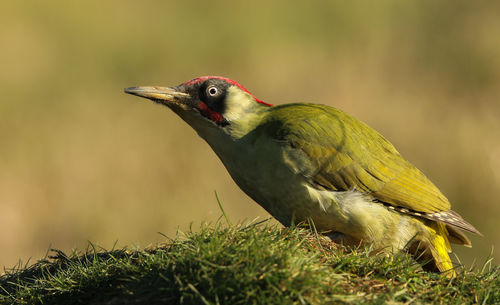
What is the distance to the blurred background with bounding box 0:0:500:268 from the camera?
7.49 metres

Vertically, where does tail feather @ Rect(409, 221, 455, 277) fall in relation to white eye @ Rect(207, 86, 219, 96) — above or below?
below

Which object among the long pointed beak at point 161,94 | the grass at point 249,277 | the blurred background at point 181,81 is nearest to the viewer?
the grass at point 249,277

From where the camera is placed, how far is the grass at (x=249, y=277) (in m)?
2.80

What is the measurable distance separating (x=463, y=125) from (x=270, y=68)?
108 inches

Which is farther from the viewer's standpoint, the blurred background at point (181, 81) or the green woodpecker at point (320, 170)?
the blurred background at point (181, 81)

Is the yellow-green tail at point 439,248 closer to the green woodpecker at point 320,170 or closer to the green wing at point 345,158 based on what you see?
the green woodpecker at point 320,170

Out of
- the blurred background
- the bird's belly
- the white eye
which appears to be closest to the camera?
the bird's belly

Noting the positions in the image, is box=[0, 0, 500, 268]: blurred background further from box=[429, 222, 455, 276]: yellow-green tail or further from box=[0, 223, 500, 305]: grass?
box=[0, 223, 500, 305]: grass

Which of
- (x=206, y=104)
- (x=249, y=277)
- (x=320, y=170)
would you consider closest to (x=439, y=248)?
(x=320, y=170)

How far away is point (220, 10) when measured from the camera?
9.96m

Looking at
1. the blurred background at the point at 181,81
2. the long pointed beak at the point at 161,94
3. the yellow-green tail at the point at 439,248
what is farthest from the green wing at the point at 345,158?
the blurred background at the point at 181,81

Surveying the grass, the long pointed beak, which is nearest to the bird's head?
the long pointed beak

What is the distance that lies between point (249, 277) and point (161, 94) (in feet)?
6.08

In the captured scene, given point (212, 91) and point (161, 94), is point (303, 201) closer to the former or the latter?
point (212, 91)
